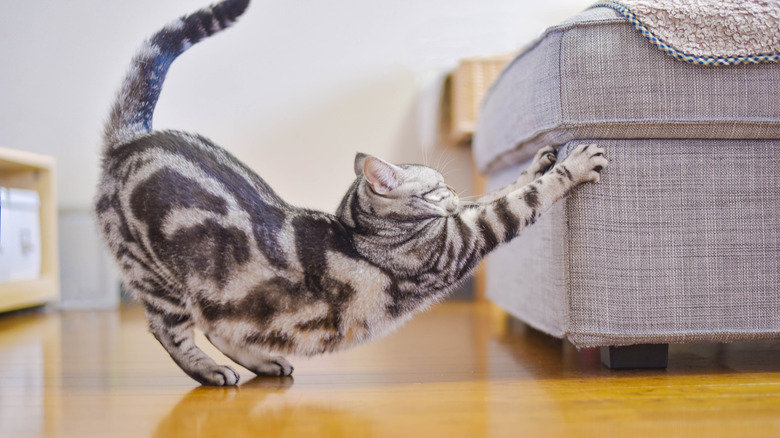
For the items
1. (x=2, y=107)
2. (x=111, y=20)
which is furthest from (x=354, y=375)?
(x=2, y=107)

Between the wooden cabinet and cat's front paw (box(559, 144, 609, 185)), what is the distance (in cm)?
166

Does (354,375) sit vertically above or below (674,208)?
below

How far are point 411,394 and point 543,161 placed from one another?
485mm

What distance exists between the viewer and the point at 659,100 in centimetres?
98

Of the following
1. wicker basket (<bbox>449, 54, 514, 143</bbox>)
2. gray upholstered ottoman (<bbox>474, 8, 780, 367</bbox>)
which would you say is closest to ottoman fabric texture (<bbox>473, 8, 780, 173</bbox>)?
gray upholstered ottoman (<bbox>474, 8, 780, 367</bbox>)

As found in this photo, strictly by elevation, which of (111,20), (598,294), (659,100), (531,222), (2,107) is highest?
(111,20)

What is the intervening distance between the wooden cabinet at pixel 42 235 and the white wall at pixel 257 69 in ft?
1.41

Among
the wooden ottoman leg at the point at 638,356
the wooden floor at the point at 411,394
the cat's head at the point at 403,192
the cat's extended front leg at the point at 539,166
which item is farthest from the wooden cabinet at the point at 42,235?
the wooden ottoman leg at the point at 638,356

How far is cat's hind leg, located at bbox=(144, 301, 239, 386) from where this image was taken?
0.98m

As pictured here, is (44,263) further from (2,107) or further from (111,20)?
(111,20)

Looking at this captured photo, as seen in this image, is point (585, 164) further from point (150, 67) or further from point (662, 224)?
point (150, 67)

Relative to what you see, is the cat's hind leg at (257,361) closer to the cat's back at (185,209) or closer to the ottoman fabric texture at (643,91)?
the cat's back at (185,209)

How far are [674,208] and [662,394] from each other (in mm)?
322

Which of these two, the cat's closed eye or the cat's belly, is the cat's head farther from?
the cat's belly
